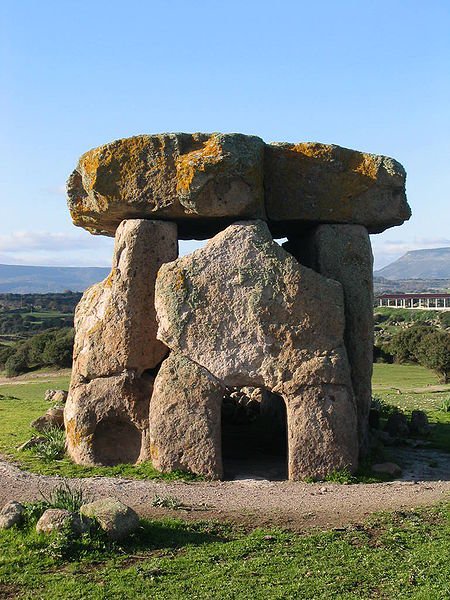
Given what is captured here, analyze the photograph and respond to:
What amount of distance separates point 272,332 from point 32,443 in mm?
6509

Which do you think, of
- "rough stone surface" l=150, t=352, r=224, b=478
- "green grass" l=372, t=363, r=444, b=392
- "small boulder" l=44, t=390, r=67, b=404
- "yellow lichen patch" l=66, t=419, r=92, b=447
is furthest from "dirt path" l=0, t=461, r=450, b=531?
"green grass" l=372, t=363, r=444, b=392

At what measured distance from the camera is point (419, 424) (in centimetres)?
1980

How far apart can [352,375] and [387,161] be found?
15.5 feet

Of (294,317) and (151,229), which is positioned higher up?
(151,229)

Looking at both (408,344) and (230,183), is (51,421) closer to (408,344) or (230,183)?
(230,183)

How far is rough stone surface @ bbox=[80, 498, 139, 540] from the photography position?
995cm

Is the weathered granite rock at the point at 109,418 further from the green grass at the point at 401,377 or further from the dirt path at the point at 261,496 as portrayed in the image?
the green grass at the point at 401,377

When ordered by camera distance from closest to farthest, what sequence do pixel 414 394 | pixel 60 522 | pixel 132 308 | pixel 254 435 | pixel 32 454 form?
pixel 60 522 < pixel 132 308 < pixel 32 454 < pixel 254 435 < pixel 414 394

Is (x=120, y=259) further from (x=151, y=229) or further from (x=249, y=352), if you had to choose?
(x=249, y=352)

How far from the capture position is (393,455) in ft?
55.4

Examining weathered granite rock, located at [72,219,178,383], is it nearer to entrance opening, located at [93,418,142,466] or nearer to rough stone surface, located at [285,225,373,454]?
entrance opening, located at [93,418,142,466]

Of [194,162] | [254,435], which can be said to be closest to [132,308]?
[194,162]

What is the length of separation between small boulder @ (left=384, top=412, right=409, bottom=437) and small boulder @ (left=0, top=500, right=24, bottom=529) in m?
11.3

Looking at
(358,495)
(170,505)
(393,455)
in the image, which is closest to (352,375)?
(393,455)
